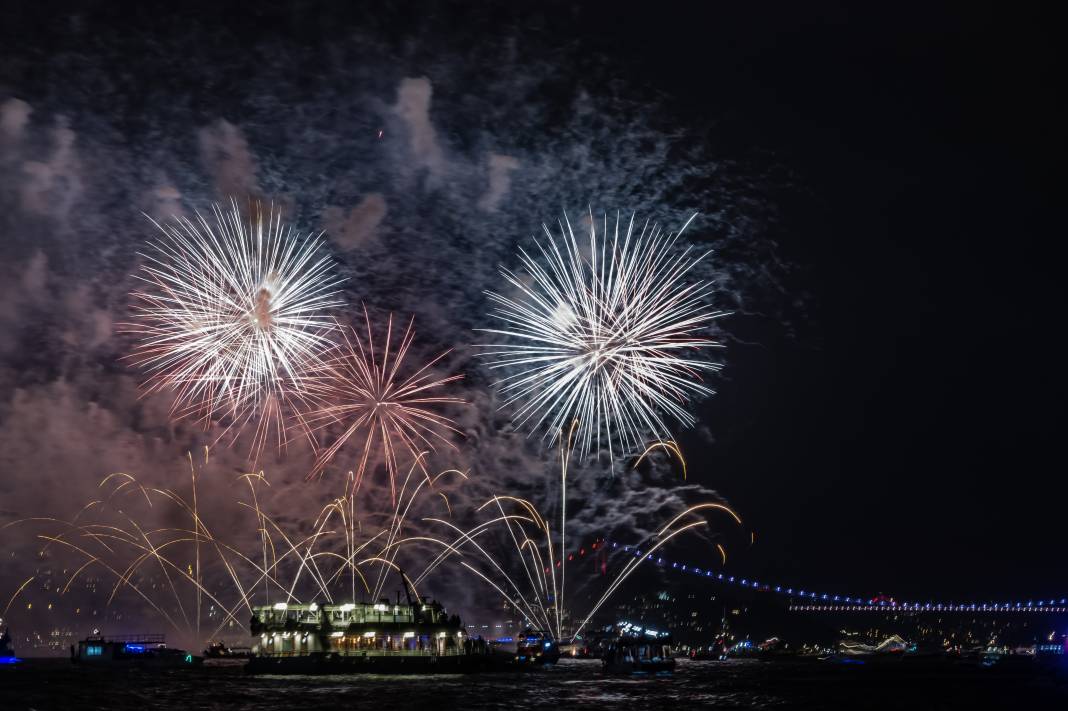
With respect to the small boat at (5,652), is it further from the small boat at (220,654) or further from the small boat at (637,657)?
the small boat at (637,657)

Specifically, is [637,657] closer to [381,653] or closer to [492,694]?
[381,653]

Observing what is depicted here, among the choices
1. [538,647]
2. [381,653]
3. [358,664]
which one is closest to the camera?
[358,664]

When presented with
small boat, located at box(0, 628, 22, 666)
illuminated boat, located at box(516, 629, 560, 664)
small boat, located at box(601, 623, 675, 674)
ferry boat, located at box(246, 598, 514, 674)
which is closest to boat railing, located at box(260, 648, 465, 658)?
ferry boat, located at box(246, 598, 514, 674)

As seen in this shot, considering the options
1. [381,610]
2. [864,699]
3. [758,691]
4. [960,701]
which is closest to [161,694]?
[381,610]

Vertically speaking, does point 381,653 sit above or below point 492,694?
above

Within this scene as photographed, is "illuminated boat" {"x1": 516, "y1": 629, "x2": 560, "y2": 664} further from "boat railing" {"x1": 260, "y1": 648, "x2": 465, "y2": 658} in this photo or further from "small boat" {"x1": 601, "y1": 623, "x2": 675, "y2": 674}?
"boat railing" {"x1": 260, "y1": 648, "x2": 465, "y2": 658}

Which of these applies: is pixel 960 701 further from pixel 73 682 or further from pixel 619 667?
pixel 73 682

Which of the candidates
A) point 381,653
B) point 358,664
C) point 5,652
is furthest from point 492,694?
point 5,652

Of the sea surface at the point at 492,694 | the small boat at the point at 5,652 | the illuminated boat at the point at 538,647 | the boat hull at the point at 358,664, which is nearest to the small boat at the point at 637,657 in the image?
the sea surface at the point at 492,694
